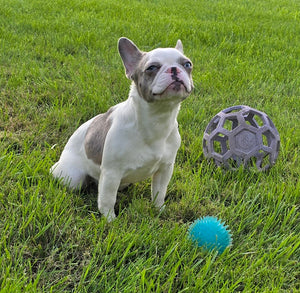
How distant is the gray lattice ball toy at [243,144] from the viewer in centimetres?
286

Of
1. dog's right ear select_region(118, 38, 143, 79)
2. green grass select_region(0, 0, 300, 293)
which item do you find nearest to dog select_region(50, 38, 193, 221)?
dog's right ear select_region(118, 38, 143, 79)

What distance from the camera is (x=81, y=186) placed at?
2561 millimetres

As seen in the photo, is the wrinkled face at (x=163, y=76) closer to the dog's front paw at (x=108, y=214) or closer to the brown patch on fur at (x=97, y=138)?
the brown patch on fur at (x=97, y=138)

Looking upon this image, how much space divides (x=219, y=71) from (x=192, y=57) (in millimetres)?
542

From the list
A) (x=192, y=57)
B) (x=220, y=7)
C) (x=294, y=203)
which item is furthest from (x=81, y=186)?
(x=220, y=7)

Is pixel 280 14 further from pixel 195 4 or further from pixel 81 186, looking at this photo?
pixel 81 186

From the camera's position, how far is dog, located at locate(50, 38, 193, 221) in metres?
1.99

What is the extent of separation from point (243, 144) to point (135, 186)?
0.88m

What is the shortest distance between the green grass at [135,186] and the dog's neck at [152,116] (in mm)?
496

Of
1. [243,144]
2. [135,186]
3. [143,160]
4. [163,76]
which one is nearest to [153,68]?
[163,76]

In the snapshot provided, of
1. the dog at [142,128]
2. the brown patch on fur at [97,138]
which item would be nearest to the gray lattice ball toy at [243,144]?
the dog at [142,128]

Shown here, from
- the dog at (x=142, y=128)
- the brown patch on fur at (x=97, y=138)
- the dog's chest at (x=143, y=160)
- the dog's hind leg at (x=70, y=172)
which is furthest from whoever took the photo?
the dog's hind leg at (x=70, y=172)

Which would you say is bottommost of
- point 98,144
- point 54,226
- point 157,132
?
point 54,226

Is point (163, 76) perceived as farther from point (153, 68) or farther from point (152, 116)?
point (152, 116)
